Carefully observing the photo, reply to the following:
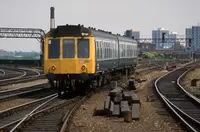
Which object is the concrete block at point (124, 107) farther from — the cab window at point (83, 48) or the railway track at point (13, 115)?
the cab window at point (83, 48)

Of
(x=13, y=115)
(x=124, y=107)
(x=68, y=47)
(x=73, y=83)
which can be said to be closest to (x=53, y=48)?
(x=68, y=47)

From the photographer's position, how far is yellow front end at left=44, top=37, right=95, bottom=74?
19.8 metres

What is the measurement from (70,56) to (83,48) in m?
0.71

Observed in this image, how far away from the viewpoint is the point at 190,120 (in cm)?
1299

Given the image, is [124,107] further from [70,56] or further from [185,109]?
[70,56]

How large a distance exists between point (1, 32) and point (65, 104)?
80.8 meters

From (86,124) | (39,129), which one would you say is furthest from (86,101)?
(39,129)

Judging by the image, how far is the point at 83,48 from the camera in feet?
65.5

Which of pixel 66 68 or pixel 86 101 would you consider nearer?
pixel 86 101

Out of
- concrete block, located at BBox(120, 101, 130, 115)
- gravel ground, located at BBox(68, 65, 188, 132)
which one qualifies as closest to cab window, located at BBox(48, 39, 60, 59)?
gravel ground, located at BBox(68, 65, 188, 132)

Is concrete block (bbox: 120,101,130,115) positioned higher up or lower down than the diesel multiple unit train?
lower down

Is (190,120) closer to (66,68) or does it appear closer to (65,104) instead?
(65,104)

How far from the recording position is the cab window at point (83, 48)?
784 inches

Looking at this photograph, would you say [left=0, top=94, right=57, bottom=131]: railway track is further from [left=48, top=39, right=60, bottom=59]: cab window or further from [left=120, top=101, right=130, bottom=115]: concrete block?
[left=48, top=39, right=60, bottom=59]: cab window
